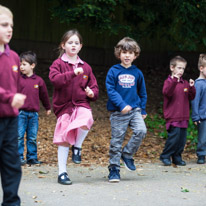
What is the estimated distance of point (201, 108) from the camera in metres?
8.02

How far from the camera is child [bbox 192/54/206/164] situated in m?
7.92

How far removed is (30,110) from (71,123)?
5.93 feet

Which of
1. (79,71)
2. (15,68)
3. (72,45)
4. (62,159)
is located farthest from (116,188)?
(15,68)

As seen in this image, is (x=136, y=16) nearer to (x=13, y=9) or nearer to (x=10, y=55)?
(x=13, y=9)

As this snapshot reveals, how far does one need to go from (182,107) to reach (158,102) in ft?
18.5

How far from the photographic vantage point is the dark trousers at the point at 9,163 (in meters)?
4.28

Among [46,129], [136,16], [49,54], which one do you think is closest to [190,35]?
[136,16]

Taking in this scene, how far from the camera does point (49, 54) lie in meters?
16.2

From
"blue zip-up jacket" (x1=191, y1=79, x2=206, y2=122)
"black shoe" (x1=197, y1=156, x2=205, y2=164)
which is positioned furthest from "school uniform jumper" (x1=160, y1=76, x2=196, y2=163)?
"black shoe" (x1=197, y1=156, x2=205, y2=164)

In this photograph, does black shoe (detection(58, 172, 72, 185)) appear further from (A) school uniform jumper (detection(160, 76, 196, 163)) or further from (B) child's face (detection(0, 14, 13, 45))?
(A) school uniform jumper (detection(160, 76, 196, 163))

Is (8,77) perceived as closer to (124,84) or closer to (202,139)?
(124,84)

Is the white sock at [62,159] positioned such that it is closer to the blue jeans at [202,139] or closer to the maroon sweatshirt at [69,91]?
the maroon sweatshirt at [69,91]

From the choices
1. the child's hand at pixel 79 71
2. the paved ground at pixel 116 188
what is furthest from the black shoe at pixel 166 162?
the child's hand at pixel 79 71

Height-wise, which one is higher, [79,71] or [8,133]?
[79,71]
